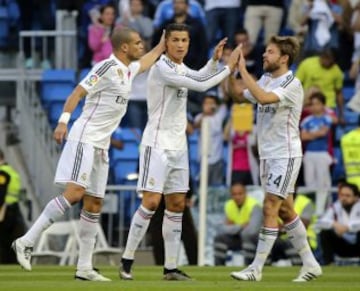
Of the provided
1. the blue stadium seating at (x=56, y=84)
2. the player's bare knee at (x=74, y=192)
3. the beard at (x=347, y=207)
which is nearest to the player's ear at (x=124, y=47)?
the player's bare knee at (x=74, y=192)

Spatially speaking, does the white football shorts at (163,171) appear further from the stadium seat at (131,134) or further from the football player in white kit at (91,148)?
the stadium seat at (131,134)

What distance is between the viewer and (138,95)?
25453 millimetres

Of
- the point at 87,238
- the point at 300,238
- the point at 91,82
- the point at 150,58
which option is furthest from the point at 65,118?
the point at 300,238

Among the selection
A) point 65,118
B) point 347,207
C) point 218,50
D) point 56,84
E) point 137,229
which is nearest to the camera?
point 65,118

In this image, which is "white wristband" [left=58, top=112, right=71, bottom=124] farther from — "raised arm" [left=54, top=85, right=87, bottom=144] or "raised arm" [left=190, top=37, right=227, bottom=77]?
"raised arm" [left=190, top=37, right=227, bottom=77]

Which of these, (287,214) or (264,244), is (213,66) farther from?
(264,244)

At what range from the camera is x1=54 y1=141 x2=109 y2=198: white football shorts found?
15.9 m

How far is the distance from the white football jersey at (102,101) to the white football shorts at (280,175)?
1.55 metres

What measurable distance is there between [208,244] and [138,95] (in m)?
3.35

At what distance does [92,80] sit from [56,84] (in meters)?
10.5

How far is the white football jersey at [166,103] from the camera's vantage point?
16.1 m

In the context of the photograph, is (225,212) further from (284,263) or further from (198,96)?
(198,96)

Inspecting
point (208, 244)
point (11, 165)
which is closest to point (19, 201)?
point (11, 165)

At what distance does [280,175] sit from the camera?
16.1 m
